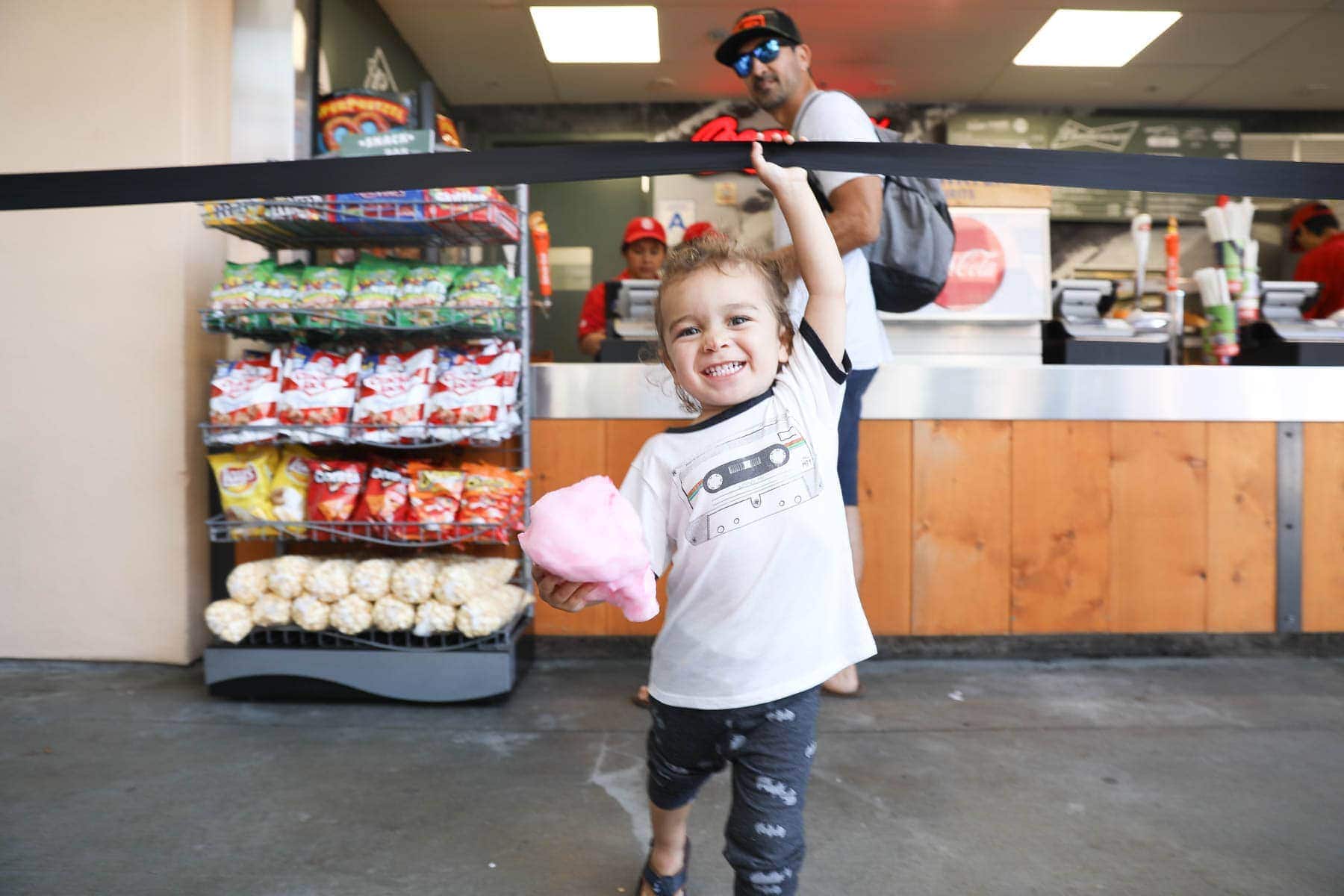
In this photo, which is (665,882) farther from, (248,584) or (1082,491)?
→ (1082,491)

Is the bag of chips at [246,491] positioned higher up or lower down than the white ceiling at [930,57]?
lower down

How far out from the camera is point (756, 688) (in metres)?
1.24

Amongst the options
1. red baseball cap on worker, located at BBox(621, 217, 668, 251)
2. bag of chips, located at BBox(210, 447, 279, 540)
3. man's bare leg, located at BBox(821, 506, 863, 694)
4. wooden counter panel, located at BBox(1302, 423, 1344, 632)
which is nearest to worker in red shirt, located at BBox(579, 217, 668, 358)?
red baseball cap on worker, located at BBox(621, 217, 668, 251)

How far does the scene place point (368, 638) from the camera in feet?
8.45

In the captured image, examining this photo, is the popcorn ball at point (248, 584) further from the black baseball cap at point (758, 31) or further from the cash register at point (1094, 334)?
the cash register at point (1094, 334)

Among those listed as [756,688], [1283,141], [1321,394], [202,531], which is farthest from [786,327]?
[1283,141]

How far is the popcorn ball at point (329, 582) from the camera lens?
8.13ft

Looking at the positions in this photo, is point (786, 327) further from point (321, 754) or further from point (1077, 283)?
point (1077, 283)

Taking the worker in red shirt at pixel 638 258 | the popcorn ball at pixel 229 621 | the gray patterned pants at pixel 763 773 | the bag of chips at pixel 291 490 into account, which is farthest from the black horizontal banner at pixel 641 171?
the worker in red shirt at pixel 638 258

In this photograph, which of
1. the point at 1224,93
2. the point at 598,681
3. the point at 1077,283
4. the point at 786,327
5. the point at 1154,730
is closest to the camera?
the point at 786,327

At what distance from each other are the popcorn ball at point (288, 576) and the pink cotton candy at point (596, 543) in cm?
165

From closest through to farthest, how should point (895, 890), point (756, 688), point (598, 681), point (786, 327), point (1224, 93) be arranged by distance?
1. point (756, 688)
2. point (786, 327)
3. point (895, 890)
4. point (598, 681)
5. point (1224, 93)

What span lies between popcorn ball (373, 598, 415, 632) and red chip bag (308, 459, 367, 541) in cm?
23

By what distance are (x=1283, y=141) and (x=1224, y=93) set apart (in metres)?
0.76
